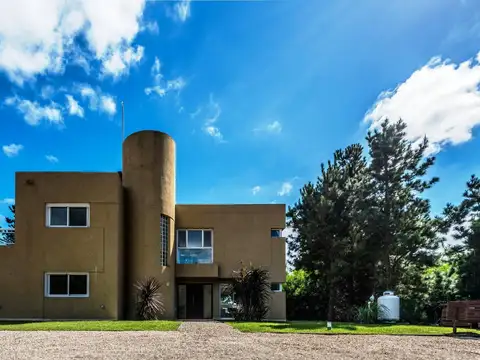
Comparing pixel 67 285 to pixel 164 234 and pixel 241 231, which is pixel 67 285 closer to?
pixel 164 234

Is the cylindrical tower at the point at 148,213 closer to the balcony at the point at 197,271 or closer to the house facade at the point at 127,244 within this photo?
the house facade at the point at 127,244

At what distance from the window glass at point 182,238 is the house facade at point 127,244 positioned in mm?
48

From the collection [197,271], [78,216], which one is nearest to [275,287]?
[197,271]

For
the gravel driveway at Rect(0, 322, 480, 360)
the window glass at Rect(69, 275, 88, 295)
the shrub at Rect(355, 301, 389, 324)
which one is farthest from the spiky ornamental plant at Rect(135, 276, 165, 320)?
the shrub at Rect(355, 301, 389, 324)

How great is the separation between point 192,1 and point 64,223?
33.1 feet

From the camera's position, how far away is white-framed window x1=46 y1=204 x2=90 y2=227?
65.2ft

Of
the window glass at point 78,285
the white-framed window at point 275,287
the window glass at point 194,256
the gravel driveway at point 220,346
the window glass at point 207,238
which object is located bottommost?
the gravel driveway at point 220,346

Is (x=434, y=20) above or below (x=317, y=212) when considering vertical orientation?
above

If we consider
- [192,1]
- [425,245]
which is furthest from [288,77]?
[425,245]

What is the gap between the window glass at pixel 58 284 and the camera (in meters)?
19.4

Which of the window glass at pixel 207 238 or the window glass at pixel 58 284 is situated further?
the window glass at pixel 207 238

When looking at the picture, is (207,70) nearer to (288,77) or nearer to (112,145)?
(288,77)

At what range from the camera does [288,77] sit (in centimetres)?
1816

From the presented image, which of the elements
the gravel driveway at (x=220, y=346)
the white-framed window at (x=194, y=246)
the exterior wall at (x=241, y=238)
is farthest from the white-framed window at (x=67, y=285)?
the gravel driveway at (x=220, y=346)
